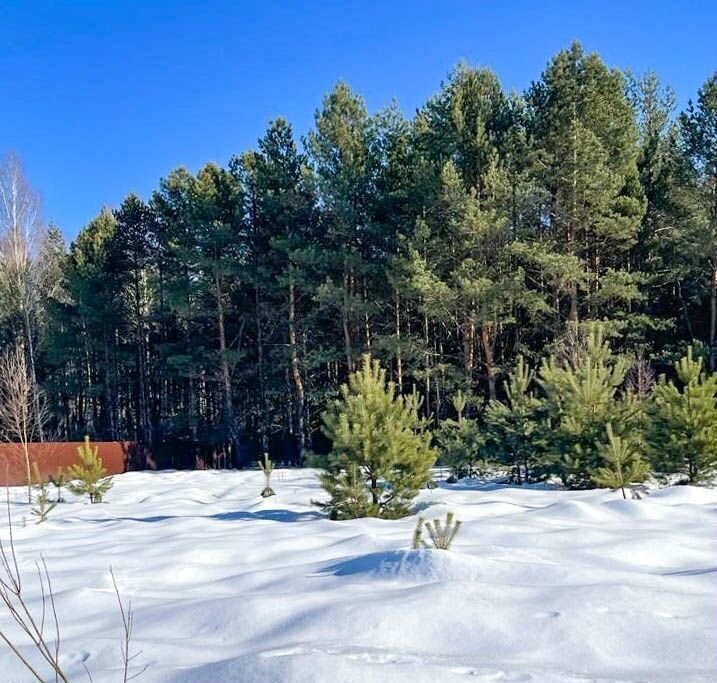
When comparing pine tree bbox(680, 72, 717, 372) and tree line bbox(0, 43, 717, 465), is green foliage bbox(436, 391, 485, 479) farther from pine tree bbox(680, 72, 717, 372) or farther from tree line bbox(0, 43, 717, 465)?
pine tree bbox(680, 72, 717, 372)

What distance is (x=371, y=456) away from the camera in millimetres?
7973

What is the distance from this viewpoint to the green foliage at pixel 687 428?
9.26 m

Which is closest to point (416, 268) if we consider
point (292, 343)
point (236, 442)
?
point (292, 343)

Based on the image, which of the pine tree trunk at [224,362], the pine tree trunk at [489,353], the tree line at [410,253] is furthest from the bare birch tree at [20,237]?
the pine tree trunk at [489,353]

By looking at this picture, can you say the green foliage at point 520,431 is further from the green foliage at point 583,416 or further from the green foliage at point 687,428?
the green foliage at point 687,428

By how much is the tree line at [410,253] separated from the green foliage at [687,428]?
8.20 metres

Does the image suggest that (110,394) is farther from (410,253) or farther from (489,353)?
(489,353)

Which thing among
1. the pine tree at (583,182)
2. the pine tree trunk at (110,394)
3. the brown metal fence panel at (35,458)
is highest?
the pine tree at (583,182)

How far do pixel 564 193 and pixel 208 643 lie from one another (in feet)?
60.4

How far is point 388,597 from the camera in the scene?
3.81 meters

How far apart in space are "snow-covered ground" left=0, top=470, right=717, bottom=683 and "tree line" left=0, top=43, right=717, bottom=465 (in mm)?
12023

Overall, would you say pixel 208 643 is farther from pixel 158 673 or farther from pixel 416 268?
pixel 416 268

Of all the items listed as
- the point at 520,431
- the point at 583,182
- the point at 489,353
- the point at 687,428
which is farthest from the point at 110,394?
the point at 687,428

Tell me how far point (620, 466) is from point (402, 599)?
253 inches
